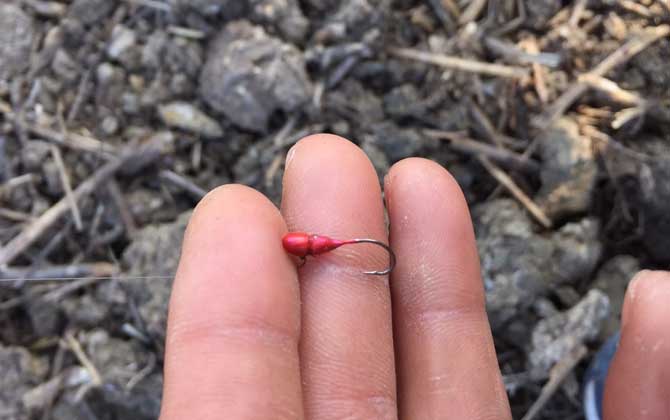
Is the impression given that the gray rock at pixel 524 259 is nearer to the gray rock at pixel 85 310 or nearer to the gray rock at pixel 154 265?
the gray rock at pixel 154 265

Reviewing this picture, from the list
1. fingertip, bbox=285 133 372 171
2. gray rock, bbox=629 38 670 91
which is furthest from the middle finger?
gray rock, bbox=629 38 670 91

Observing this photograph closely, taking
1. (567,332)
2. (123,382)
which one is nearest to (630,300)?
(567,332)

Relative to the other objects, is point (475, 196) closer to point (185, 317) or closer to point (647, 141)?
point (647, 141)

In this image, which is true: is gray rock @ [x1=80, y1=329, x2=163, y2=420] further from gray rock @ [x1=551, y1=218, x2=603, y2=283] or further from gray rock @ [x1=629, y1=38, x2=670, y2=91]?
gray rock @ [x1=629, y1=38, x2=670, y2=91]

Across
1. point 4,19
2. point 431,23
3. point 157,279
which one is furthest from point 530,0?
point 4,19

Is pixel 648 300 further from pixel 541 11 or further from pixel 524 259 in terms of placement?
pixel 541 11

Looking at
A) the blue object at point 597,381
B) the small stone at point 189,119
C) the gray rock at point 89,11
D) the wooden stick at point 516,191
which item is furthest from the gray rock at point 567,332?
the gray rock at point 89,11
